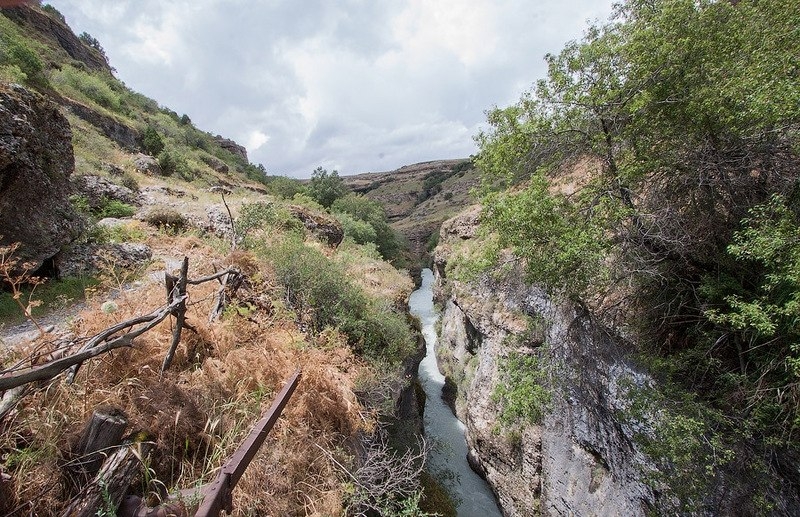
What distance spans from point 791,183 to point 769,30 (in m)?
2.44

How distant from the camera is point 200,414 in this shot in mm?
3389

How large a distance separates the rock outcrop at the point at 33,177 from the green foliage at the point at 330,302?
13.0ft

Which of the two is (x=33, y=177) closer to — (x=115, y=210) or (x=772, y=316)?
(x=115, y=210)

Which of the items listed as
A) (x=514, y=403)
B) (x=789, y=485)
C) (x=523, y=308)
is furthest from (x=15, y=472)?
(x=523, y=308)

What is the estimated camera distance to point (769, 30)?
5492 mm

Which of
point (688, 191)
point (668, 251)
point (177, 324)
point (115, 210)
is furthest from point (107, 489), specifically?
point (115, 210)

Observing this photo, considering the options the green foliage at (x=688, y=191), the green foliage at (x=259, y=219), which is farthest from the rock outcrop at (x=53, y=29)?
the green foliage at (x=688, y=191)

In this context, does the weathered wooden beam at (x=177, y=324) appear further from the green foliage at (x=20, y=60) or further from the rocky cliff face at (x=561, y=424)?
the green foliage at (x=20, y=60)

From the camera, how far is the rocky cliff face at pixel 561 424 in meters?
7.55

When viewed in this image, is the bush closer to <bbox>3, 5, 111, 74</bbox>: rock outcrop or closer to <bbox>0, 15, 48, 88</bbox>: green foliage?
<bbox>0, 15, 48, 88</bbox>: green foliage

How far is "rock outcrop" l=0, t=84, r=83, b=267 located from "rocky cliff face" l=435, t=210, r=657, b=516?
9.34 meters

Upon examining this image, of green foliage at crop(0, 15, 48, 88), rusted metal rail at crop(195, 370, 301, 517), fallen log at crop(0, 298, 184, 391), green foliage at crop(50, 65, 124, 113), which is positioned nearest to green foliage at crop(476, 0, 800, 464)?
rusted metal rail at crop(195, 370, 301, 517)

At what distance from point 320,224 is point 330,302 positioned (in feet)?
24.2

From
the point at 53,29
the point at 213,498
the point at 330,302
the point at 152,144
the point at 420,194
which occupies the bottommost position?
the point at 213,498
